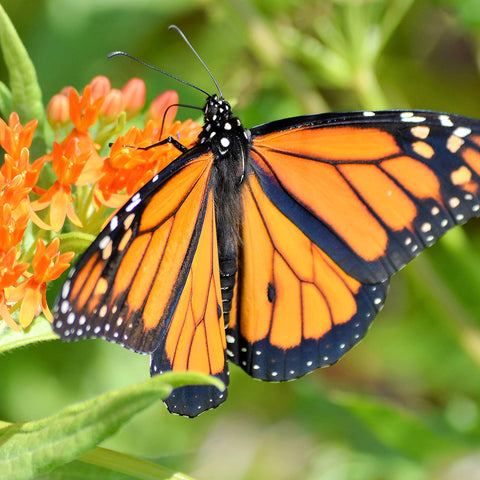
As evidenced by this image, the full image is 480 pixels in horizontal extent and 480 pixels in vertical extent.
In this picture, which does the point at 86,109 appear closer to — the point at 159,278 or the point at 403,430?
the point at 159,278

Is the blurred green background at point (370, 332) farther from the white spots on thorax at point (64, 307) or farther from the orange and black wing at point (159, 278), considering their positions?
the white spots on thorax at point (64, 307)

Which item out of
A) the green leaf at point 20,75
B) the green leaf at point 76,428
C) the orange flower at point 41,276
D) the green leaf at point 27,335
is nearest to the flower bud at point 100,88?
the green leaf at point 20,75

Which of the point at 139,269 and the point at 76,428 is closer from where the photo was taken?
the point at 76,428

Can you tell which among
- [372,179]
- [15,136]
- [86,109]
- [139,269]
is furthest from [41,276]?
[372,179]

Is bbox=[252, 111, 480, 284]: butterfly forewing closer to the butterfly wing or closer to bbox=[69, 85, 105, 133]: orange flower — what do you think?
the butterfly wing

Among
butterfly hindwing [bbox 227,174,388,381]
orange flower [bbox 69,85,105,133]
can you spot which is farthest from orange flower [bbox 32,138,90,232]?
butterfly hindwing [bbox 227,174,388,381]

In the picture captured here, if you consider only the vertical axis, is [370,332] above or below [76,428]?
above
